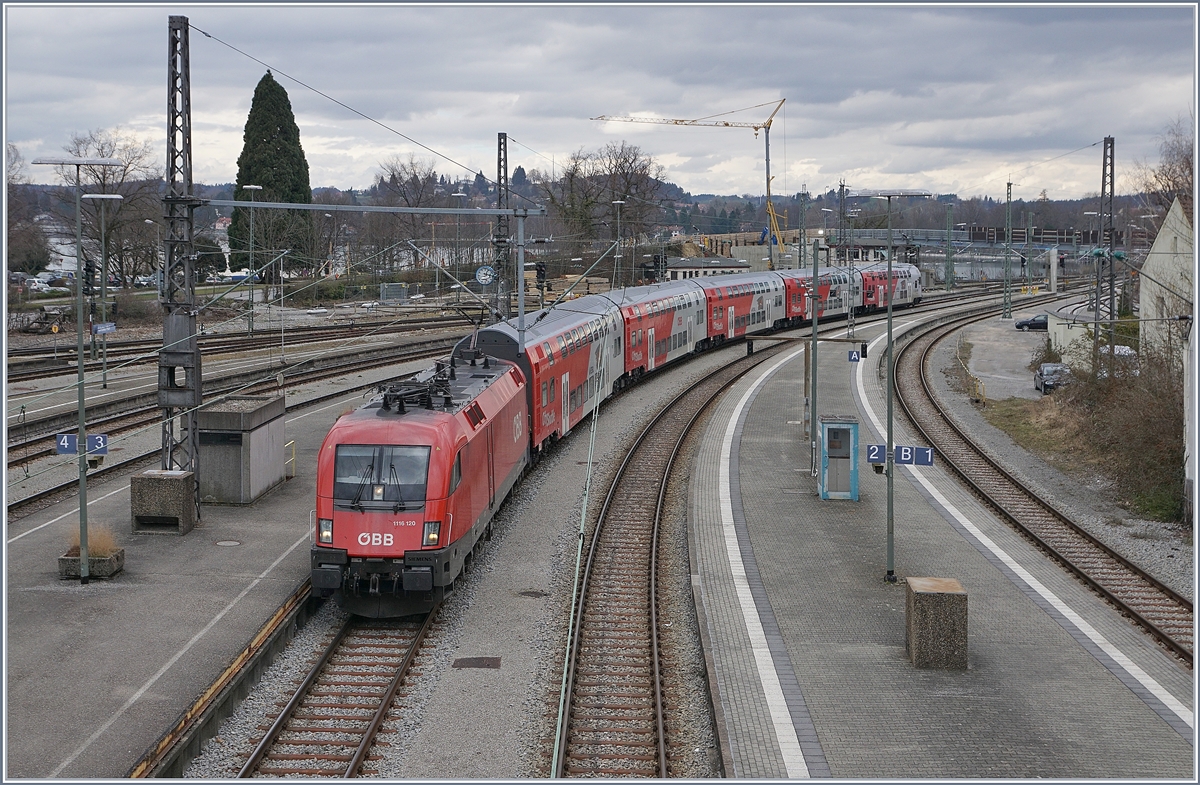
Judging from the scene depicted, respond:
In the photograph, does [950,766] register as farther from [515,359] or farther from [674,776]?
[515,359]

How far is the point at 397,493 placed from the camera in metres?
16.4

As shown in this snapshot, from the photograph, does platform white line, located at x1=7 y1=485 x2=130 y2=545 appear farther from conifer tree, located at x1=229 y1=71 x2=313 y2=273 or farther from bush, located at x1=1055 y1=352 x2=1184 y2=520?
conifer tree, located at x1=229 y1=71 x2=313 y2=273

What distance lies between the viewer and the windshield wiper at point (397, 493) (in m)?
16.3

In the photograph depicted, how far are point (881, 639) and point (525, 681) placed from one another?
5278mm

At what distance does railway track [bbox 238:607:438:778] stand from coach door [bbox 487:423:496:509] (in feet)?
11.1

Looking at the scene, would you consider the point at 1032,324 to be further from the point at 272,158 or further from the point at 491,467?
the point at 491,467

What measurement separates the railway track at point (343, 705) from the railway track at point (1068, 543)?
11.0 metres

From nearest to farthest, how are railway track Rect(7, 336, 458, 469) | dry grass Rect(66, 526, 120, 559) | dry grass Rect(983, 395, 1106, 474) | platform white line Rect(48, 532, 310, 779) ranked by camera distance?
platform white line Rect(48, 532, 310, 779) → dry grass Rect(66, 526, 120, 559) → railway track Rect(7, 336, 458, 469) → dry grass Rect(983, 395, 1106, 474)

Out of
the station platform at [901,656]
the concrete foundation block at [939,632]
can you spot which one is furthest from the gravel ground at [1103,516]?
the concrete foundation block at [939,632]

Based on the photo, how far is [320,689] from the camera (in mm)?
14453

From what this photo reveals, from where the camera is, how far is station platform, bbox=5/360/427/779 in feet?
40.7

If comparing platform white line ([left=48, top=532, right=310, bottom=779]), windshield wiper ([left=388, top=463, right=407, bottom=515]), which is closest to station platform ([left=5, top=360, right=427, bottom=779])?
platform white line ([left=48, top=532, right=310, bottom=779])

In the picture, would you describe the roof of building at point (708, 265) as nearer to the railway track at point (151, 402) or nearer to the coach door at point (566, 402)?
the railway track at point (151, 402)

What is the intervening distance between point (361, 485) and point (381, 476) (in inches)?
12.4
